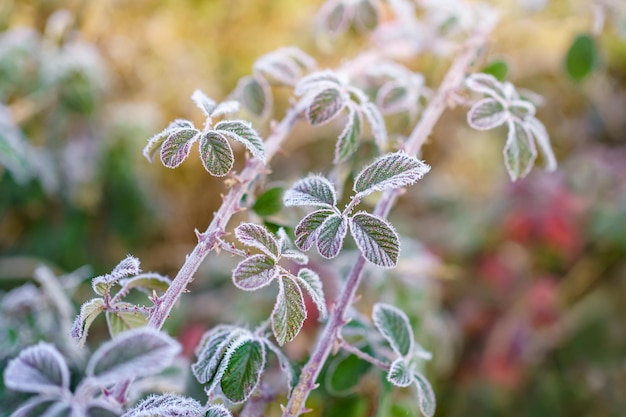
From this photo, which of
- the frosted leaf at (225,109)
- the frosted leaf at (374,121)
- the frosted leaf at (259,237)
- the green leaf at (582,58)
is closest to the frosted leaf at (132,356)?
the frosted leaf at (259,237)

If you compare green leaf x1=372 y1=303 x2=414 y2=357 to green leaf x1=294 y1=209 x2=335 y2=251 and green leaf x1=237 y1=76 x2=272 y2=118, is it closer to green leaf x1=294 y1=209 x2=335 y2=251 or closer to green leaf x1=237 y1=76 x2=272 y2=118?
green leaf x1=294 y1=209 x2=335 y2=251

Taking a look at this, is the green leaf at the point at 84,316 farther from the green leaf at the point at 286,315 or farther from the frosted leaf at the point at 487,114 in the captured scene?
the frosted leaf at the point at 487,114

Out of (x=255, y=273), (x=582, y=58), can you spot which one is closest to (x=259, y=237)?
(x=255, y=273)

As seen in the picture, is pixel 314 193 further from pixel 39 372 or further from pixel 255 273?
pixel 39 372

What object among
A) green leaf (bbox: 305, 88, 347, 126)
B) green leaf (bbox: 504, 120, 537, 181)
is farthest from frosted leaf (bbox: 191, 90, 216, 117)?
green leaf (bbox: 504, 120, 537, 181)

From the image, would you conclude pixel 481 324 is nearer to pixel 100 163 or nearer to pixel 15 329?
pixel 100 163

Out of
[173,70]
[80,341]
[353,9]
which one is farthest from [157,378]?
[173,70]

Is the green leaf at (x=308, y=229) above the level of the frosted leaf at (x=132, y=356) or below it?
above
